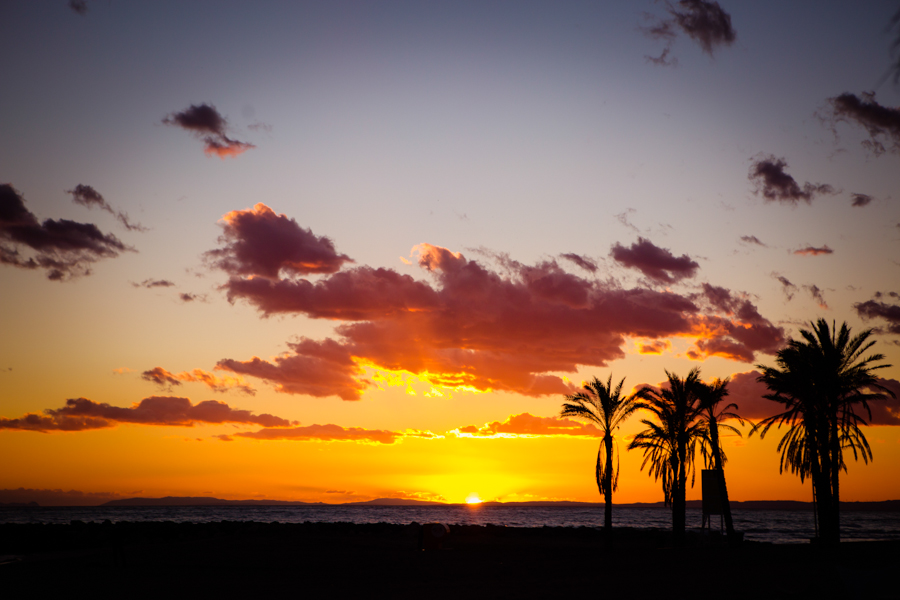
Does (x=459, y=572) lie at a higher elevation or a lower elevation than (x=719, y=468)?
lower

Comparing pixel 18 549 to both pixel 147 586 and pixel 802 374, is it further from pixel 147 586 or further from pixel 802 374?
pixel 802 374

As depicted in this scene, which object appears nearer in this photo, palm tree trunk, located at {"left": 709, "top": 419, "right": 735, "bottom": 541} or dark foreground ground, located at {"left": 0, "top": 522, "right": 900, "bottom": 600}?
dark foreground ground, located at {"left": 0, "top": 522, "right": 900, "bottom": 600}

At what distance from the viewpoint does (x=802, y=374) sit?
33125 mm

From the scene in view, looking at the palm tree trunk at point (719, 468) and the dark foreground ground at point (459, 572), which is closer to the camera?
the dark foreground ground at point (459, 572)

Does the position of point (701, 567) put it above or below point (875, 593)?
below

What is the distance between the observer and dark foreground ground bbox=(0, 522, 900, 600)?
18.7 m

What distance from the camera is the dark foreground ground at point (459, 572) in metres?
18.7

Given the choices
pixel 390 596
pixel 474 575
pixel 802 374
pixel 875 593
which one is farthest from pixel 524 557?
pixel 875 593

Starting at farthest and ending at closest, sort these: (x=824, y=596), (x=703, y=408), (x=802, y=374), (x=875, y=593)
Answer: (x=703, y=408), (x=802, y=374), (x=824, y=596), (x=875, y=593)

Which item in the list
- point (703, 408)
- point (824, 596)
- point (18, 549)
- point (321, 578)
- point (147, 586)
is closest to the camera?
point (824, 596)

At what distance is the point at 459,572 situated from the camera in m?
28.0

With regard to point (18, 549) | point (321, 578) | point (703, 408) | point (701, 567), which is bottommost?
point (18, 549)

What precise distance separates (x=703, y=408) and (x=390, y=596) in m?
25.3

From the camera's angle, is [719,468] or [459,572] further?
[719,468]
